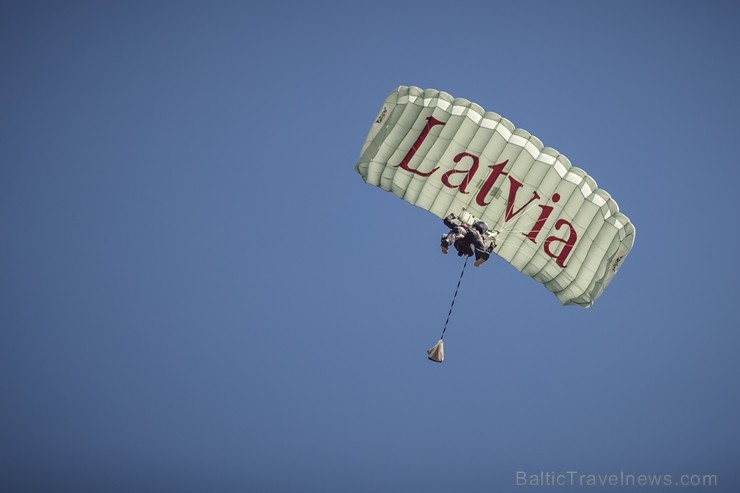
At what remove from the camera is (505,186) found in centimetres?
2747

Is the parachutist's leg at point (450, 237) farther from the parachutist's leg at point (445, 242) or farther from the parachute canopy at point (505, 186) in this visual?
the parachute canopy at point (505, 186)

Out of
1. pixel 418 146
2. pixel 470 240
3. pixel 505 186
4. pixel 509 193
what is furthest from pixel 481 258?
pixel 418 146

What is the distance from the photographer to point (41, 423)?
10556 centimetres

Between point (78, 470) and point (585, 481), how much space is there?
47814 millimetres

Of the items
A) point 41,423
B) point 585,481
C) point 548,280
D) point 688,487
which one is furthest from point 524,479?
point 548,280

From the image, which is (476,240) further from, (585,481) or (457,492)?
(585,481)

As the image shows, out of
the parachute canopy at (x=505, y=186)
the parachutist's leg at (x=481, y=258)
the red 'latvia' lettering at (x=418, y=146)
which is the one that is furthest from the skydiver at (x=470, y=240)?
the red 'latvia' lettering at (x=418, y=146)

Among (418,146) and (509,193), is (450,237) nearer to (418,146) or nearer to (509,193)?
(509,193)

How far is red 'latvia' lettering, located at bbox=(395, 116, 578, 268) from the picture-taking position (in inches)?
1078

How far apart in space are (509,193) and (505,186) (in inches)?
9.0

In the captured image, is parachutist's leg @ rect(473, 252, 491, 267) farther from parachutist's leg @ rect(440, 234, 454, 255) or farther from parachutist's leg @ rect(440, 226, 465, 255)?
parachutist's leg @ rect(440, 234, 454, 255)

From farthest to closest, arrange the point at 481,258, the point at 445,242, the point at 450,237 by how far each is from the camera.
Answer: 1. the point at 481,258
2. the point at 450,237
3. the point at 445,242

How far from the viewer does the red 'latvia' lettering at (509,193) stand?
27.4m

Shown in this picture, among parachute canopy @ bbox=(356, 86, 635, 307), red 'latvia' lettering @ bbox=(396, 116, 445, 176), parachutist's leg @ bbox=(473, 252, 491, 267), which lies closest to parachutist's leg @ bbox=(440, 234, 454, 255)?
parachutist's leg @ bbox=(473, 252, 491, 267)
